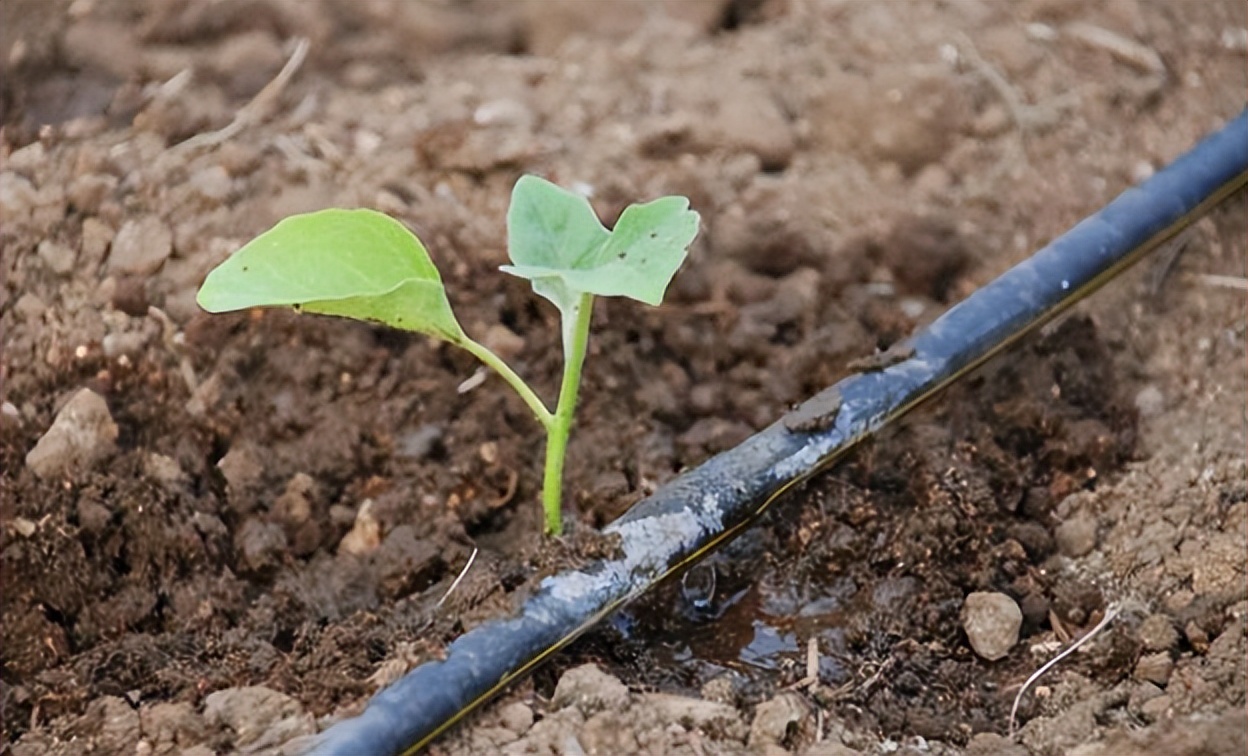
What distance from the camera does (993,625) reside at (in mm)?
1650

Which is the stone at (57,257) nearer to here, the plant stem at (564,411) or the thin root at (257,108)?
the thin root at (257,108)

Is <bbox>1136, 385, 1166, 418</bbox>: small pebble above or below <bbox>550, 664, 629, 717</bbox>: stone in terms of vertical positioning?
below

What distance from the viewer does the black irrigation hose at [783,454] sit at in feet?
4.93

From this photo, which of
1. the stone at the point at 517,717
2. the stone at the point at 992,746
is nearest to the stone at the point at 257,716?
the stone at the point at 517,717

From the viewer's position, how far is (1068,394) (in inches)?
78.2

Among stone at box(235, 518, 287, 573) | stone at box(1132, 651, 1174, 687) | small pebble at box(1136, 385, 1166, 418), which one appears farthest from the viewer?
small pebble at box(1136, 385, 1166, 418)

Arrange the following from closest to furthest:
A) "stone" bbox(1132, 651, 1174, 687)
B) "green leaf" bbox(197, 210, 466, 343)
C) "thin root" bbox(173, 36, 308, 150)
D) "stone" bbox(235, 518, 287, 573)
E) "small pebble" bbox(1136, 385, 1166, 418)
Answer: "green leaf" bbox(197, 210, 466, 343) → "stone" bbox(1132, 651, 1174, 687) → "stone" bbox(235, 518, 287, 573) → "small pebble" bbox(1136, 385, 1166, 418) → "thin root" bbox(173, 36, 308, 150)

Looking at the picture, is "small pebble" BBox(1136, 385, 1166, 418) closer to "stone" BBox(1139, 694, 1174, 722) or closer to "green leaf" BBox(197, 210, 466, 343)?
"stone" BBox(1139, 694, 1174, 722)

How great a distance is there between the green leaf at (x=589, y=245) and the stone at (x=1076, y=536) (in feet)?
2.15

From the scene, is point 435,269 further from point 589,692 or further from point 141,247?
point 141,247

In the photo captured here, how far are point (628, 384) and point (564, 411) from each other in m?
0.36

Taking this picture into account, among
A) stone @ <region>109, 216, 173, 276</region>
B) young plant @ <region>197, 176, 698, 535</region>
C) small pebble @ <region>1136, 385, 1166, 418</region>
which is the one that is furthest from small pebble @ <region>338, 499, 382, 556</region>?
small pebble @ <region>1136, 385, 1166, 418</region>

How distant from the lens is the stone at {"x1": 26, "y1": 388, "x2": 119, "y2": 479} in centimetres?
178

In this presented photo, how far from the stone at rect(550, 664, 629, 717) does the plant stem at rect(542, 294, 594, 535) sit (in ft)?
0.70
